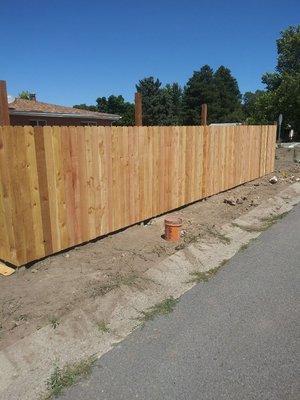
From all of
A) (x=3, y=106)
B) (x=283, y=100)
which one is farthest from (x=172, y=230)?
(x=283, y=100)

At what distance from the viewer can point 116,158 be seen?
6090 millimetres

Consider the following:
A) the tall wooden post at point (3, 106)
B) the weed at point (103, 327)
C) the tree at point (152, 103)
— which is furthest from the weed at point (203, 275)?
the tree at point (152, 103)

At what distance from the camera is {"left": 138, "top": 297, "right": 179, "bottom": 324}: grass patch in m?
3.92

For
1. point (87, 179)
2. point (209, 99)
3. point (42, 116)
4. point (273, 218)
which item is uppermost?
point (209, 99)

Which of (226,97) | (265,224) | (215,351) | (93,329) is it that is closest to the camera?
(215,351)

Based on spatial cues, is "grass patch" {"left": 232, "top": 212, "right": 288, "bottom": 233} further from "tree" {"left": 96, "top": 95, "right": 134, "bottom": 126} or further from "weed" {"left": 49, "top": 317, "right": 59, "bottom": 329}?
"tree" {"left": 96, "top": 95, "right": 134, "bottom": 126}

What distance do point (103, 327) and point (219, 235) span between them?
3478 mm

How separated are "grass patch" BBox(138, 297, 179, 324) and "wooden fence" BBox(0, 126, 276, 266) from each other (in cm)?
192

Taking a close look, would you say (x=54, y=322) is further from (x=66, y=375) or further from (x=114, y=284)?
(x=114, y=284)

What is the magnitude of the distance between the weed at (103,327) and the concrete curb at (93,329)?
→ 4 cm

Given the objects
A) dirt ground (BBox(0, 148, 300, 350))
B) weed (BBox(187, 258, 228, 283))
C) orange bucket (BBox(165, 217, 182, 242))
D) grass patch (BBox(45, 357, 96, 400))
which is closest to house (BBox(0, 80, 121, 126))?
dirt ground (BBox(0, 148, 300, 350))

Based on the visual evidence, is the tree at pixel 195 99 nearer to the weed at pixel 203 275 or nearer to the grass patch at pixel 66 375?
the weed at pixel 203 275

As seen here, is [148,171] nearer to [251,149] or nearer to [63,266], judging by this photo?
[63,266]

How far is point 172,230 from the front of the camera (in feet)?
20.3
